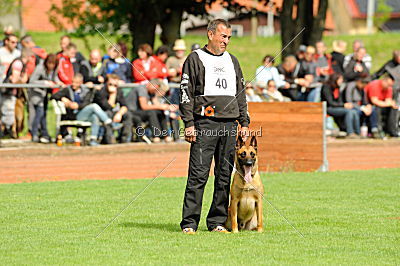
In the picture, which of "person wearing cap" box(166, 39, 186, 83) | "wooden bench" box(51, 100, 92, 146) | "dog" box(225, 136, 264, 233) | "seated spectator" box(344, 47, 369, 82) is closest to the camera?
"dog" box(225, 136, 264, 233)

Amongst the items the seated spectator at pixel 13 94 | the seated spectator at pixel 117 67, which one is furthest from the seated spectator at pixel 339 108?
the seated spectator at pixel 13 94

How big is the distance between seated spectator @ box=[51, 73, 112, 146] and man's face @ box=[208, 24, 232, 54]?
31.7 ft

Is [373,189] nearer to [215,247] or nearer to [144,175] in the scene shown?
Result: [144,175]

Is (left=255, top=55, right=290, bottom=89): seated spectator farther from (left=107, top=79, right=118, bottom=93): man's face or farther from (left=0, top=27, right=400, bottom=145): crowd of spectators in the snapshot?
(left=107, top=79, right=118, bottom=93): man's face

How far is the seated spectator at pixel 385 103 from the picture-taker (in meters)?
23.1

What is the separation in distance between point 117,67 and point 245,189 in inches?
432

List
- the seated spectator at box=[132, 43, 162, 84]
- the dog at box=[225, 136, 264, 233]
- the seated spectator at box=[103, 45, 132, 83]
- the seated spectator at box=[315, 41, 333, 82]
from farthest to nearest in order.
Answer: the seated spectator at box=[315, 41, 333, 82] < the seated spectator at box=[103, 45, 132, 83] < the seated spectator at box=[132, 43, 162, 84] < the dog at box=[225, 136, 264, 233]

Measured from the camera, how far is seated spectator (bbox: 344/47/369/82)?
22.9m

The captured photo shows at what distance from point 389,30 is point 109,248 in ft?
191

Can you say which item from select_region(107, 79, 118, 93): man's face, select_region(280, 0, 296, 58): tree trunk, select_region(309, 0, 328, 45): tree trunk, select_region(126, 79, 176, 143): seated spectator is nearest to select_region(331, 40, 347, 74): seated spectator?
select_region(280, 0, 296, 58): tree trunk

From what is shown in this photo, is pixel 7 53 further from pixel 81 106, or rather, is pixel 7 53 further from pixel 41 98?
pixel 81 106

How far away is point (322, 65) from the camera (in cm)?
2362

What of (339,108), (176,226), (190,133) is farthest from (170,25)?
(190,133)

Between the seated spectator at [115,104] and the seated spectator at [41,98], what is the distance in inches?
34.5
